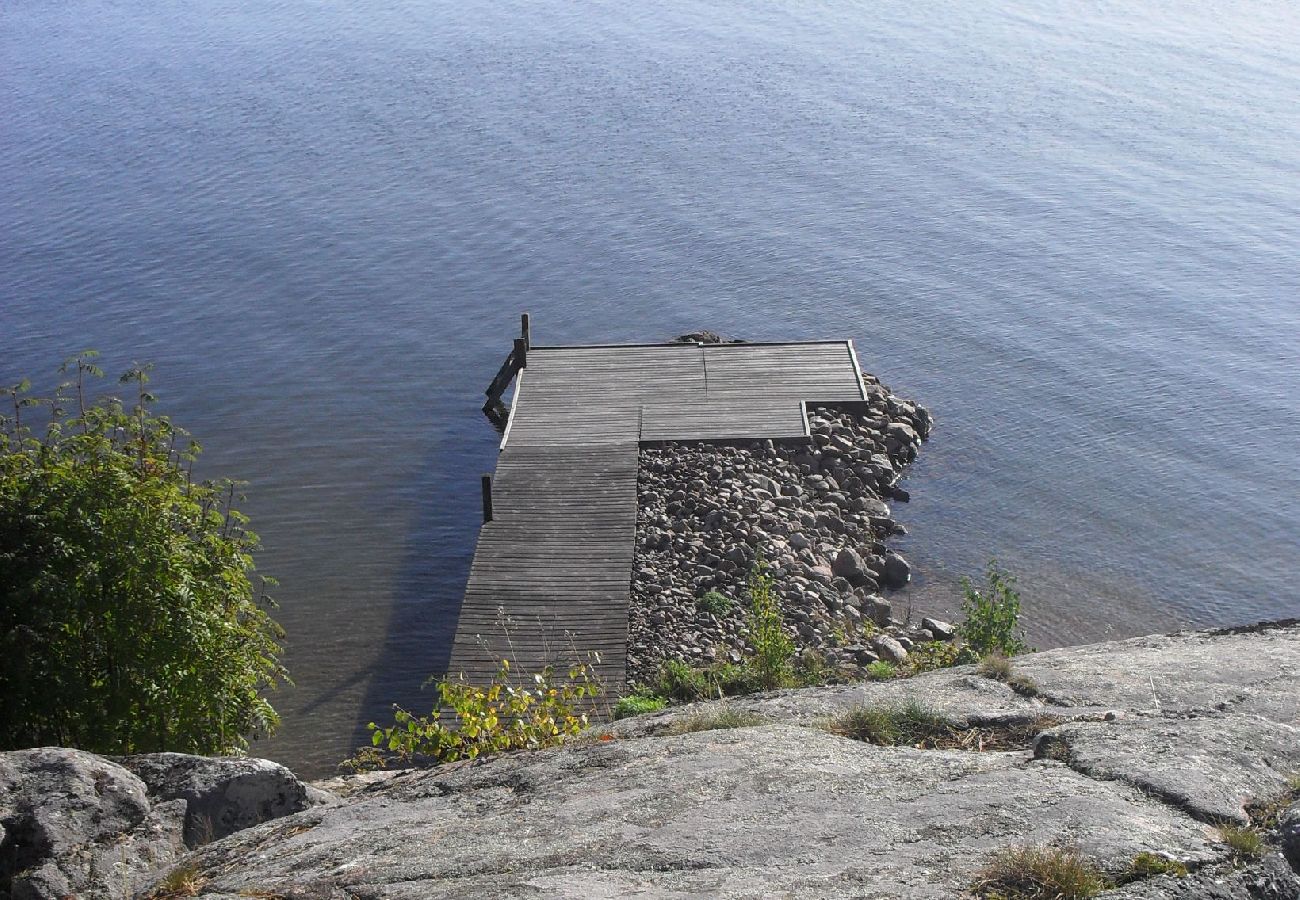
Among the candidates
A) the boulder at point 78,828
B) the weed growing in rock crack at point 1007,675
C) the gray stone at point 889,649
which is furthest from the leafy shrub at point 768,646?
the boulder at point 78,828

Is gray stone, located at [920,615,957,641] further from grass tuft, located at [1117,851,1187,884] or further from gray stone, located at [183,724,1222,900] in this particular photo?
grass tuft, located at [1117,851,1187,884]

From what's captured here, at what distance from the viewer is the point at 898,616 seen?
26922mm

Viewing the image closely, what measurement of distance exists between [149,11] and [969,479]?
6748 cm

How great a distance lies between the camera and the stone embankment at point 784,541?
23.4m

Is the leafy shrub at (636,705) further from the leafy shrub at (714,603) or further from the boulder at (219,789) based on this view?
the boulder at (219,789)

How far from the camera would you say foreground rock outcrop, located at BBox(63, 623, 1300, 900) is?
7188 millimetres

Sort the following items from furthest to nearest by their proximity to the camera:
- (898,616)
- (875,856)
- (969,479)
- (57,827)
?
1. (969,479)
2. (898,616)
3. (57,827)
4. (875,856)

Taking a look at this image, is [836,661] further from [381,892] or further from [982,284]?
[982,284]

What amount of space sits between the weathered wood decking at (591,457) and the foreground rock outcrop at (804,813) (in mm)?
12013

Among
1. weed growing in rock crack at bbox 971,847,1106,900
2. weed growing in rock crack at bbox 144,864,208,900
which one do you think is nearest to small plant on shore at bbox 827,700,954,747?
weed growing in rock crack at bbox 971,847,1106,900

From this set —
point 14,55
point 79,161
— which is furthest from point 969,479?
point 14,55

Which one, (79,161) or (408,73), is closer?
(79,161)

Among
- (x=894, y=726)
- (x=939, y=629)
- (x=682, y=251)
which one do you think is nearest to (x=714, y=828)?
(x=894, y=726)

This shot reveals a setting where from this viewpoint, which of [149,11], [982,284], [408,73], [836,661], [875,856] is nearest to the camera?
[875,856]
